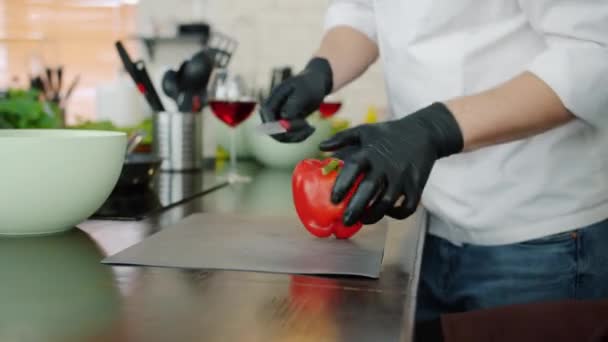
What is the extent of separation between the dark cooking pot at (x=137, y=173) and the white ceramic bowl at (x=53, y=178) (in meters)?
0.32

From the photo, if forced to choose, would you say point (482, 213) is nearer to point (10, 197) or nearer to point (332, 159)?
point (332, 159)

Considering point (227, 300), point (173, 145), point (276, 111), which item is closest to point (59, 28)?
point (173, 145)

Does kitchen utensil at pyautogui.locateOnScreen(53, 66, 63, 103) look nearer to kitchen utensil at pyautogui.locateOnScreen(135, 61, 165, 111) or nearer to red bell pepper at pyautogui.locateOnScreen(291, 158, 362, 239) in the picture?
kitchen utensil at pyautogui.locateOnScreen(135, 61, 165, 111)

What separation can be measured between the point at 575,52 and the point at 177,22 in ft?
10.2

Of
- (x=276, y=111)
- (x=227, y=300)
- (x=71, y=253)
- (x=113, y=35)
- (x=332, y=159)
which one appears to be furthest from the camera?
(x=113, y=35)

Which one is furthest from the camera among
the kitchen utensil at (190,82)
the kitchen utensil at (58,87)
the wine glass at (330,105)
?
the kitchen utensil at (58,87)

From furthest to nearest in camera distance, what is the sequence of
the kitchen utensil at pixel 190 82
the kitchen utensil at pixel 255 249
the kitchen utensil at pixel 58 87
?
the kitchen utensil at pixel 58 87
the kitchen utensil at pixel 190 82
the kitchen utensil at pixel 255 249

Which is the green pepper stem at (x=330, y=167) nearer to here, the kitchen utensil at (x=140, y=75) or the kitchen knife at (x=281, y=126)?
the kitchen knife at (x=281, y=126)

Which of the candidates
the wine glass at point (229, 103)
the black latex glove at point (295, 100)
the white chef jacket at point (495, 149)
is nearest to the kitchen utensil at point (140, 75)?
the wine glass at point (229, 103)

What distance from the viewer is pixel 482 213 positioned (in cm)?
128

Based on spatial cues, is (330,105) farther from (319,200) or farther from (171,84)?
(319,200)

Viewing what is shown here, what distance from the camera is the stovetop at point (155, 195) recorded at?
1112 mm

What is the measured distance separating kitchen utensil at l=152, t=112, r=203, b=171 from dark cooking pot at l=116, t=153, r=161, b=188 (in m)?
0.41

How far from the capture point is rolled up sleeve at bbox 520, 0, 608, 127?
1.01m
